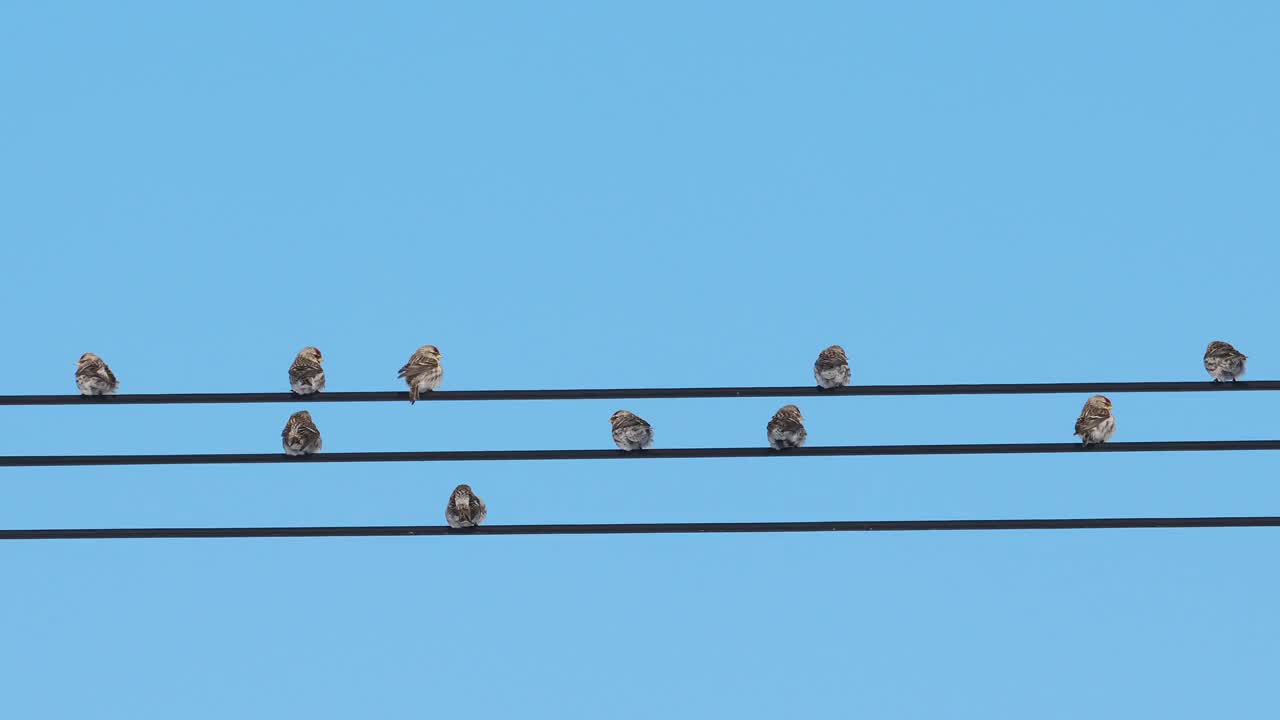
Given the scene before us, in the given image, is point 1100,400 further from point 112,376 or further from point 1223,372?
point 112,376

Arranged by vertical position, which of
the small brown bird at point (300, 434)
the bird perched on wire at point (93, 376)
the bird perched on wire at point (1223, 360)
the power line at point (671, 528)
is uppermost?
the bird perched on wire at point (1223, 360)

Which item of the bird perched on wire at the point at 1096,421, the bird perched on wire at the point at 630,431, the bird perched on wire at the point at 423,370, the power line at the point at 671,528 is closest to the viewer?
the power line at the point at 671,528

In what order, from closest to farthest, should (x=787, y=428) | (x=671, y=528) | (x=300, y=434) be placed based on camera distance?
(x=671, y=528), (x=300, y=434), (x=787, y=428)

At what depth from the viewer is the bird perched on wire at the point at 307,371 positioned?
20.3 meters

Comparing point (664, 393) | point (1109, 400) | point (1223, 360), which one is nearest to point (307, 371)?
point (664, 393)

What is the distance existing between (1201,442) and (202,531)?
23.5 feet

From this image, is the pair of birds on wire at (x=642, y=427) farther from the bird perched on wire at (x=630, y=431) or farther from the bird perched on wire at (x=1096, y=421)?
the bird perched on wire at (x=1096, y=421)

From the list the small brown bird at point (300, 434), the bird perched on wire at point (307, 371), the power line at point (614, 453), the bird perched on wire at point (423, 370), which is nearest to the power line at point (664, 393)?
the power line at point (614, 453)

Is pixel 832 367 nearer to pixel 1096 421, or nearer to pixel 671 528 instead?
pixel 1096 421

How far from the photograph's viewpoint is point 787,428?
1978cm

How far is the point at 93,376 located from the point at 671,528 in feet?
24.9

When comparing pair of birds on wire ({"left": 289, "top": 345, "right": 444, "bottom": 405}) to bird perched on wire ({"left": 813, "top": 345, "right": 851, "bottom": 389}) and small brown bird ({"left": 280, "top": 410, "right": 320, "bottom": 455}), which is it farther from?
bird perched on wire ({"left": 813, "top": 345, "right": 851, "bottom": 389})

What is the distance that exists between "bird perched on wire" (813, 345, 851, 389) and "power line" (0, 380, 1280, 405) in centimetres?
548

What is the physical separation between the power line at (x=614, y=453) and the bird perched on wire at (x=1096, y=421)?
3632mm
